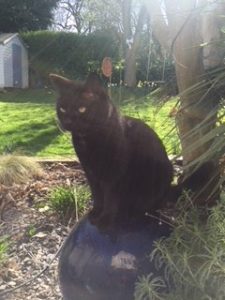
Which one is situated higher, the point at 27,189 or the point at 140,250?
the point at 140,250

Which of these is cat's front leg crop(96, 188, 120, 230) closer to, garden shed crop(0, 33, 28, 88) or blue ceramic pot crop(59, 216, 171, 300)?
blue ceramic pot crop(59, 216, 171, 300)

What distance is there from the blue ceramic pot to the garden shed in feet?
52.5

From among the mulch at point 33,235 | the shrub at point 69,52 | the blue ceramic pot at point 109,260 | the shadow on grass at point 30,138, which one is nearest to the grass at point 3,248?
the mulch at point 33,235

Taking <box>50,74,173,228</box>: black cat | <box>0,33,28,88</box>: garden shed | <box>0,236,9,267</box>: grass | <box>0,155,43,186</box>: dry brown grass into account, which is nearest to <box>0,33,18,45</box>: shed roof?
<box>0,33,28,88</box>: garden shed

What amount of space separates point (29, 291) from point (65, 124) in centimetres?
121

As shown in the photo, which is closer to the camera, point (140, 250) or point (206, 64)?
point (140, 250)

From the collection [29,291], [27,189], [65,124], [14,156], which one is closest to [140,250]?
[65,124]

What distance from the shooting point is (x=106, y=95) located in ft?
6.96

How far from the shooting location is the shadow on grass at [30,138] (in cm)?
579

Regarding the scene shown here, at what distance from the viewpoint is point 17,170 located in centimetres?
438

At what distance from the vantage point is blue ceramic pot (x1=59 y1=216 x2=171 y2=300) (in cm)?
211

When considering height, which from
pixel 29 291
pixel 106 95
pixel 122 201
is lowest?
pixel 29 291

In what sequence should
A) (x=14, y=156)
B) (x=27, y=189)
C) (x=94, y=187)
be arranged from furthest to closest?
(x=14, y=156), (x=27, y=189), (x=94, y=187)

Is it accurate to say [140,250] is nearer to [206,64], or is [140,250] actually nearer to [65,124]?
[65,124]
